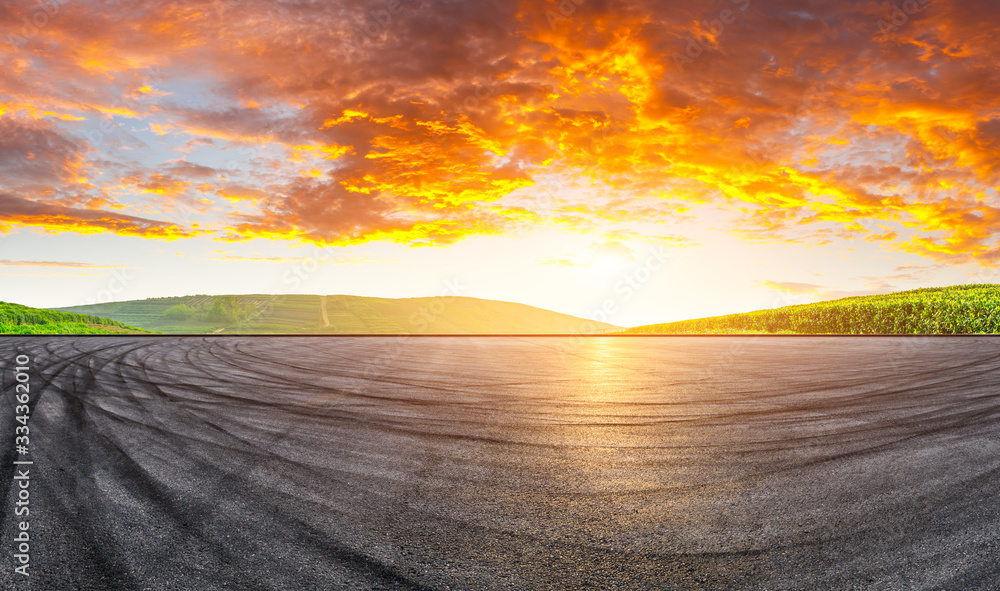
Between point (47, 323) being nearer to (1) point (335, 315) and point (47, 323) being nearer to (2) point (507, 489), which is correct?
(2) point (507, 489)

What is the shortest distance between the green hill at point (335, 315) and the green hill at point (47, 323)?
28419 millimetres

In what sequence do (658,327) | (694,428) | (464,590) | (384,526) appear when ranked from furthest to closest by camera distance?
(658,327)
(694,428)
(384,526)
(464,590)

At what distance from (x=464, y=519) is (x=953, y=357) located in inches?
647

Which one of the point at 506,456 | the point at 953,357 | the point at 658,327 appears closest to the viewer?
the point at 506,456

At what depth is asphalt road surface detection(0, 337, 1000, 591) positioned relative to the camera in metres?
3.07

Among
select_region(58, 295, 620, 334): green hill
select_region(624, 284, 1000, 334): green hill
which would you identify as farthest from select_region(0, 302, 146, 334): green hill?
select_region(624, 284, 1000, 334): green hill

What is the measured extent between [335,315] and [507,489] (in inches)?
3814

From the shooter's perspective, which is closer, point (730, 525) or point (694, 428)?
point (730, 525)

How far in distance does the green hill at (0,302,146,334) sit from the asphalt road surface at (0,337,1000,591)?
117 feet

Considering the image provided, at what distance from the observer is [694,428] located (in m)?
6.41

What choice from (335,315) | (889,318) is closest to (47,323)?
(335,315)

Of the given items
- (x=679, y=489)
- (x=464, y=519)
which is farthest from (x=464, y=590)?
(x=679, y=489)

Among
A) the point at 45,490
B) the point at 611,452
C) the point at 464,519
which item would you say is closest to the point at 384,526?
the point at 464,519

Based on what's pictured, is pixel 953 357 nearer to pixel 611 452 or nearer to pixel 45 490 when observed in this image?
pixel 611 452
